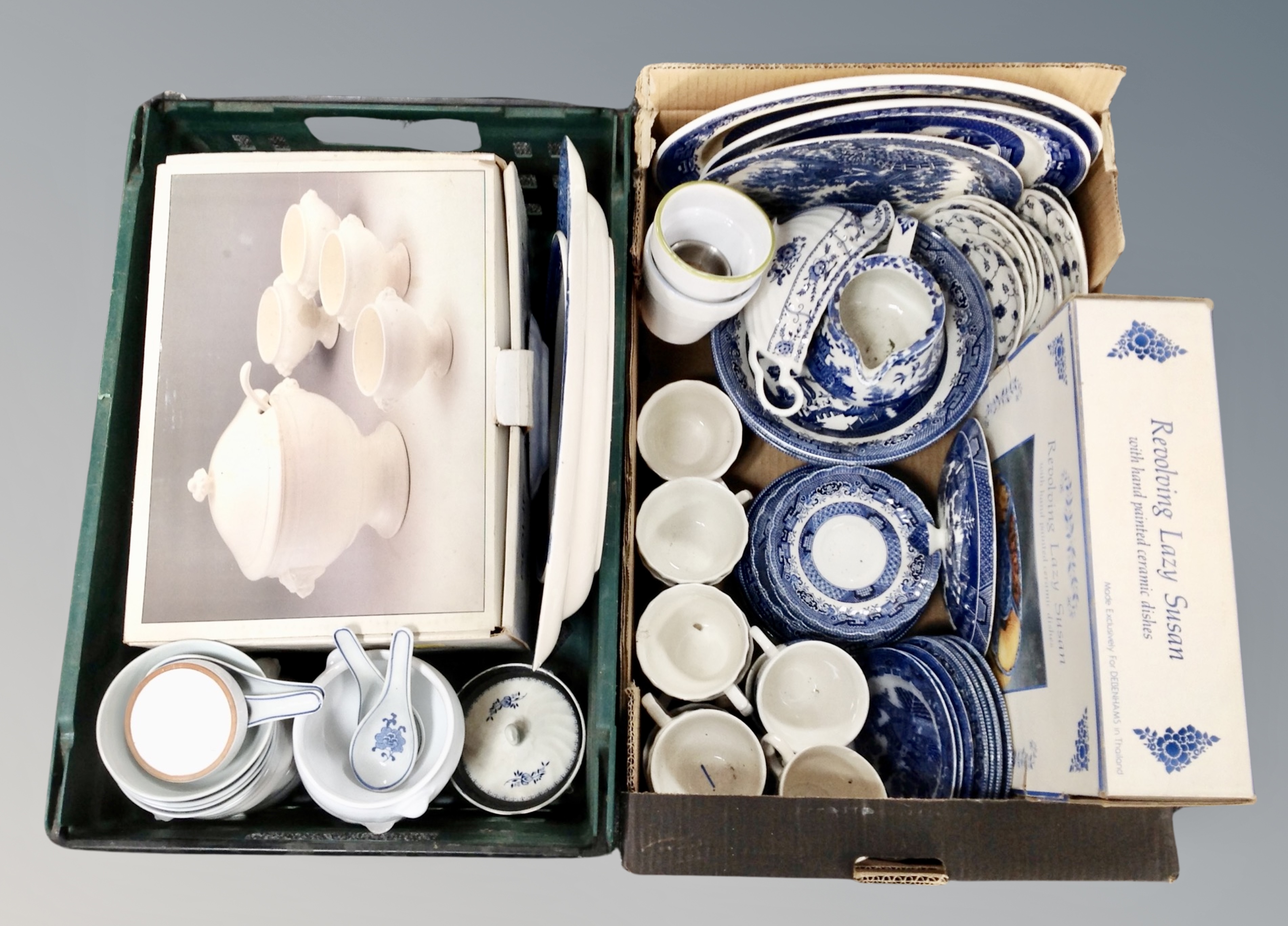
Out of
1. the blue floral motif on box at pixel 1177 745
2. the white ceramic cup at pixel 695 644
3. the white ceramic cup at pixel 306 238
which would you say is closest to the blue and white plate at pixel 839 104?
the white ceramic cup at pixel 306 238

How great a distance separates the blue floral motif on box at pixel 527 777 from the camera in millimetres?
775

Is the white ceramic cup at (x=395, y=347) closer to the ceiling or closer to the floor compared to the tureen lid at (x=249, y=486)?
closer to the ceiling

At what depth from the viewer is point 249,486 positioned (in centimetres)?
70

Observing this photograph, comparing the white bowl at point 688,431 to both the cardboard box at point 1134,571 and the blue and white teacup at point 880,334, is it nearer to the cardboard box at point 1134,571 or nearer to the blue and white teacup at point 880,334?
the blue and white teacup at point 880,334

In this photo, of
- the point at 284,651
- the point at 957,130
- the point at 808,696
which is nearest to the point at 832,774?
the point at 808,696

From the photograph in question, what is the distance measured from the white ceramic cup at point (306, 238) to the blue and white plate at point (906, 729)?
669mm

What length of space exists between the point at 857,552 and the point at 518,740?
0.39m

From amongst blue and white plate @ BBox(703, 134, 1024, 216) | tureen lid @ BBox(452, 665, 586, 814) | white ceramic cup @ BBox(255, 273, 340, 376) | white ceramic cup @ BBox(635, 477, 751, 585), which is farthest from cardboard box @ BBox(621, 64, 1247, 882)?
blue and white plate @ BBox(703, 134, 1024, 216)

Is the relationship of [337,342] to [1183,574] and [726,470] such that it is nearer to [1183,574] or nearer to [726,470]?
[726,470]

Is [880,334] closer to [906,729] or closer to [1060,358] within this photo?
[1060,358]

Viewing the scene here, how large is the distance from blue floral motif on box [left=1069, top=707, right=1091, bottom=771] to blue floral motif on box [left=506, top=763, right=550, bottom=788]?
1.48ft

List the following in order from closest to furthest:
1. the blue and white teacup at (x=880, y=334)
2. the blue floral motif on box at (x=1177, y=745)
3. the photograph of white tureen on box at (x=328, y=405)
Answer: the blue floral motif on box at (x=1177, y=745)
the photograph of white tureen on box at (x=328, y=405)
the blue and white teacup at (x=880, y=334)

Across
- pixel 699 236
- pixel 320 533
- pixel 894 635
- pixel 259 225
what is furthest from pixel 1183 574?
pixel 259 225

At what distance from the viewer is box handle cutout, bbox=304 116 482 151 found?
0.85m
